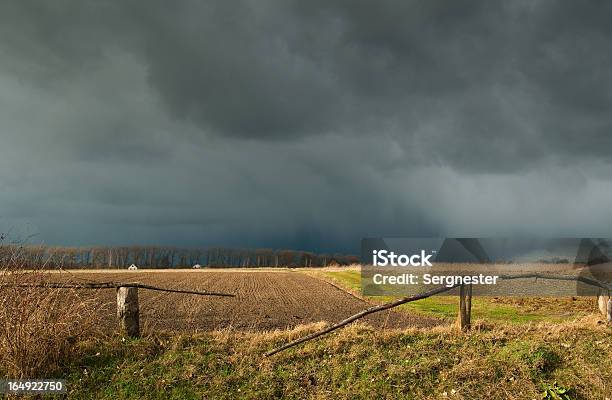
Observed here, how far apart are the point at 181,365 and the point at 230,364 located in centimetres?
94

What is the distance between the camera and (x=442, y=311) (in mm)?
27812

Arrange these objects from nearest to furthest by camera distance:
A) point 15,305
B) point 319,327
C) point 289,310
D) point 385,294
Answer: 1. point 15,305
2. point 319,327
3. point 289,310
4. point 385,294

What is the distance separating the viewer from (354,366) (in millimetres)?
9336

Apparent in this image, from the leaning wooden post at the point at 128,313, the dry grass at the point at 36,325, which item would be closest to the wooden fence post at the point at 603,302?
the leaning wooden post at the point at 128,313

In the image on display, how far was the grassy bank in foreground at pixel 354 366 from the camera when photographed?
343 inches

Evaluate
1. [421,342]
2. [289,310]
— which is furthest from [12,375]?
[289,310]

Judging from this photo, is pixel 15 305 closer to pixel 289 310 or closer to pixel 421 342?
pixel 421 342

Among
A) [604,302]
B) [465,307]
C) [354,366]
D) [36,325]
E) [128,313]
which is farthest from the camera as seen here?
[604,302]

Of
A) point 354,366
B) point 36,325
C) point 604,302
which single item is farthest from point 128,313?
point 604,302

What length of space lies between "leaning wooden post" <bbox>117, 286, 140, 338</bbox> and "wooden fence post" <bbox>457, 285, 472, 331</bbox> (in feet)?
23.1

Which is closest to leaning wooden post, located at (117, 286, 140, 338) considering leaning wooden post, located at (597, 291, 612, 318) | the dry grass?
the dry grass

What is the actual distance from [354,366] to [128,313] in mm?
4910

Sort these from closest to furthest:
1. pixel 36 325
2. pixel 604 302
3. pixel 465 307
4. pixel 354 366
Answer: pixel 36 325, pixel 354 366, pixel 465 307, pixel 604 302

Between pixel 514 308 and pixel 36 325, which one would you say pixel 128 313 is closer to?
pixel 36 325
